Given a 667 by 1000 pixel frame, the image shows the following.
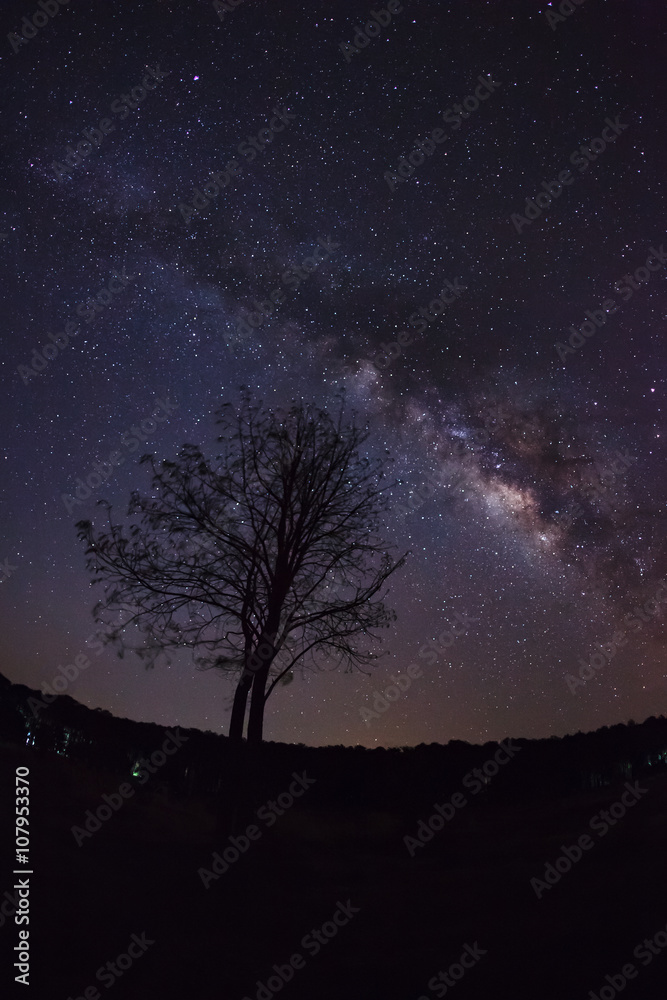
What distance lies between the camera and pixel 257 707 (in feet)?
42.9

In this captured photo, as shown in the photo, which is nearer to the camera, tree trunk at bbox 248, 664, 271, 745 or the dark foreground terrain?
→ the dark foreground terrain

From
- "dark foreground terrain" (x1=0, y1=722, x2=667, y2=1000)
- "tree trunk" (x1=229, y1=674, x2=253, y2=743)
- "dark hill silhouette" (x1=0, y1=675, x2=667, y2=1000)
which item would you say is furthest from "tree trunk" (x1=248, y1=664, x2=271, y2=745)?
"dark foreground terrain" (x1=0, y1=722, x2=667, y2=1000)

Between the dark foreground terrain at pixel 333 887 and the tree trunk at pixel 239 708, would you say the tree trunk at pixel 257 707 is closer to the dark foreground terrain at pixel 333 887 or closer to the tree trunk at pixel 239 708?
the tree trunk at pixel 239 708

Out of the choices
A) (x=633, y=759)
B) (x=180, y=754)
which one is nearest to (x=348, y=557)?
(x=180, y=754)

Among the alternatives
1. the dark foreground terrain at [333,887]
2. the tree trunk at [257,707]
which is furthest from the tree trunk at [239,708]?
the dark foreground terrain at [333,887]

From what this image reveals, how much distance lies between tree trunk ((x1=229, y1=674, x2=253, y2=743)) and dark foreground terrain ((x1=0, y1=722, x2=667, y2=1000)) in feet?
1.57

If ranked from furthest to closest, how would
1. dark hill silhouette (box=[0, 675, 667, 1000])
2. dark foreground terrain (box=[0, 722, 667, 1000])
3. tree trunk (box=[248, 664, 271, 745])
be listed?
1. tree trunk (box=[248, 664, 271, 745])
2. dark hill silhouette (box=[0, 675, 667, 1000])
3. dark foreground terrain (box=[0, 722, 667, 1000])

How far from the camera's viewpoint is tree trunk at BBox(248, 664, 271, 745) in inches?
510

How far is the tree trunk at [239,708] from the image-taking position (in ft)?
42.8

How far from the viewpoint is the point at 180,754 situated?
13.2 m

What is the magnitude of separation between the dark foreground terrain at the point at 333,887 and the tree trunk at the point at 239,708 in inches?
18.9

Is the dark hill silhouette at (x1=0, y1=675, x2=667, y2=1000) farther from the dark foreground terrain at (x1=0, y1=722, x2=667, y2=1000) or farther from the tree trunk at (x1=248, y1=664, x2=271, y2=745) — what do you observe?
the tree trunk at (x1=248, y1=664, x2=271, y2=745)

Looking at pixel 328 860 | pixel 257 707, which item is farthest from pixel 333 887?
pixel 257 707

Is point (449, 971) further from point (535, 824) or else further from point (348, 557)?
point (348, 557)
